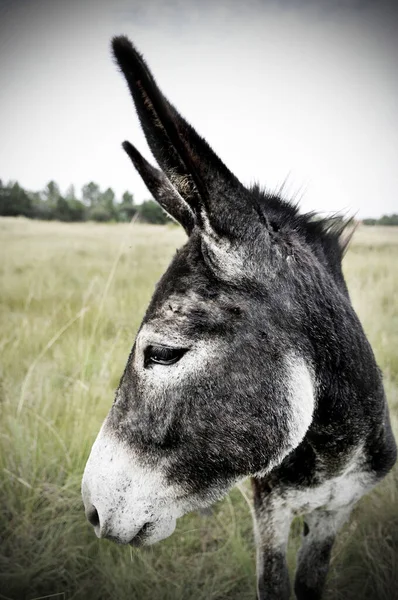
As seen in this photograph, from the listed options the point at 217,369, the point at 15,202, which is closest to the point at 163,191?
the point at 217,369

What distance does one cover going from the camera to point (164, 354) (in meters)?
1.35

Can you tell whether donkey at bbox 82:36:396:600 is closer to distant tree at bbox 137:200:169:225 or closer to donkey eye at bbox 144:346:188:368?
donkey eye at bbox 144:346:188:368

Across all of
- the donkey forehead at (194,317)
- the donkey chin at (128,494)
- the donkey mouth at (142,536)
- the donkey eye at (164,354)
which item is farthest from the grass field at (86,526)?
the donkey forehead at (194,317)

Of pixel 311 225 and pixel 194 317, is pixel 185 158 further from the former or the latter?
pixel 311 225

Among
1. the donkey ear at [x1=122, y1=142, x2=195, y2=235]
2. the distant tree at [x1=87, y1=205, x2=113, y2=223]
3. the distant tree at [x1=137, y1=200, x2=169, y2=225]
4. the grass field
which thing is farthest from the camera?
the distant tree at [x1=87, y1=205, x2=113, y2=223]

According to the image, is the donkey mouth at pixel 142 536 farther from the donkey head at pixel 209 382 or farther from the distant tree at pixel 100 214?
the distant tree at pixel 100 214

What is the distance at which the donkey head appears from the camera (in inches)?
52.6

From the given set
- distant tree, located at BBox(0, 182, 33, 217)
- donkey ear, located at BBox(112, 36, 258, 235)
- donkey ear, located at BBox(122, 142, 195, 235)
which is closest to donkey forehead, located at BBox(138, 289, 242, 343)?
donkey ear, located at BBox(112, 36, 258, 235)

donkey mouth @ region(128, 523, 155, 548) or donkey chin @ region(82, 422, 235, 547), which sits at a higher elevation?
donkey chin @ region(82, 422, 235, 547)

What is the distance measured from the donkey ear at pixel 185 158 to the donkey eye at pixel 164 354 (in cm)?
Result: 42

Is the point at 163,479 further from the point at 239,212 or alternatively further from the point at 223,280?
the point at 239,212

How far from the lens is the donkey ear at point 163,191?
5.29 ft

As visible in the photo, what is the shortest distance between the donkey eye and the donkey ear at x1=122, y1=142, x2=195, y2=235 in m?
0.51

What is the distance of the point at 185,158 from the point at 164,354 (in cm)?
63
